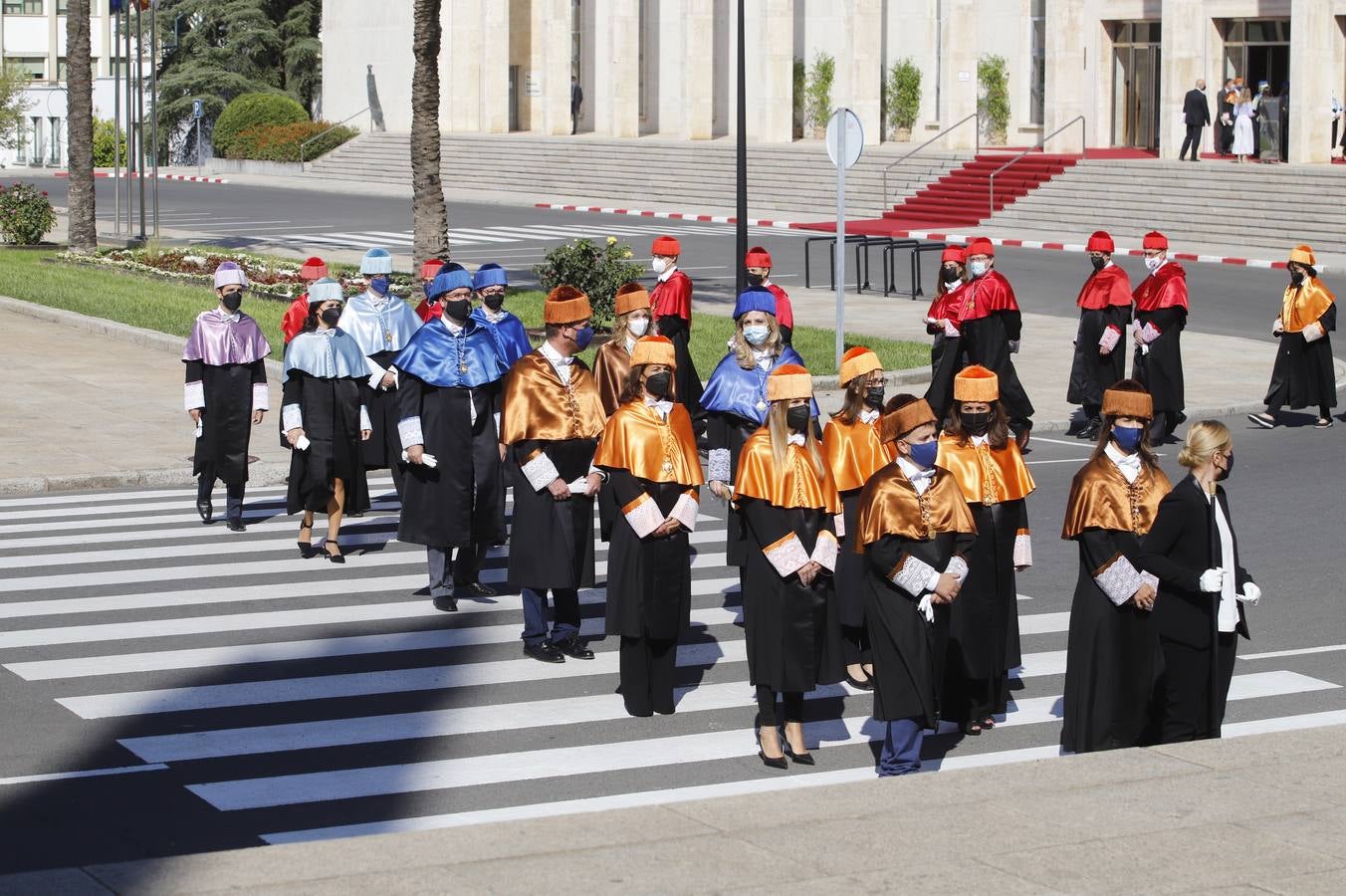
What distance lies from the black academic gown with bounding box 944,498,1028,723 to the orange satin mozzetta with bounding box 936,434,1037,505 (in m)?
0.05

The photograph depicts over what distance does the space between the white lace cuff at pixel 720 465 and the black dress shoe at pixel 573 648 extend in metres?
1.21

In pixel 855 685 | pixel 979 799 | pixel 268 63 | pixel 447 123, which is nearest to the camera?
pixel 979 799

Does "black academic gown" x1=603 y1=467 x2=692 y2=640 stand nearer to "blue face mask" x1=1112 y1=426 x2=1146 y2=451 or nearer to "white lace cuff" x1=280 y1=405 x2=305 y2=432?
"blue face mask" x1=1112 y1=426 x2=1146 y2=451

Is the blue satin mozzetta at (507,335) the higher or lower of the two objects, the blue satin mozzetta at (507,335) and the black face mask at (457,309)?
the lower

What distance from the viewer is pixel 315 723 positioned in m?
10.1

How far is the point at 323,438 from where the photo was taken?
14.5 m

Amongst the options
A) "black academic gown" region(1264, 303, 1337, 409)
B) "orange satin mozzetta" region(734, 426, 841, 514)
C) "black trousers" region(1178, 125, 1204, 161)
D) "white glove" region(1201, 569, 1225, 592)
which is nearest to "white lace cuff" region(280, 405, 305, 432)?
"orange satin mozzetta" region(734, 426, 841, 514)

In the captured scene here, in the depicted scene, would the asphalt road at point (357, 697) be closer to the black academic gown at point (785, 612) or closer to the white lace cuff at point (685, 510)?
the black academic gown at point (785, 612)

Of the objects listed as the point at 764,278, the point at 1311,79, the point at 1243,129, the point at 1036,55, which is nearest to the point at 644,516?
the point at 764,278

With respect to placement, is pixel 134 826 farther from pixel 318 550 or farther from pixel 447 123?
pixel 447 123

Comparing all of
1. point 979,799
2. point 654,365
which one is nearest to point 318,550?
point 654,365

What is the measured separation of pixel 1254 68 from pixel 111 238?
26.1 m

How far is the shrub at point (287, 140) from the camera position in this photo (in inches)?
2766

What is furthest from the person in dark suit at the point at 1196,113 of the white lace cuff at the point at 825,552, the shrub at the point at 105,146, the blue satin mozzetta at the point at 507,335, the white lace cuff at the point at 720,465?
the shrub at the point at 105,146
